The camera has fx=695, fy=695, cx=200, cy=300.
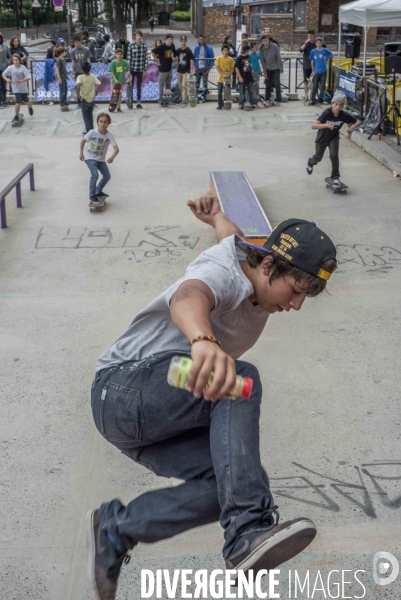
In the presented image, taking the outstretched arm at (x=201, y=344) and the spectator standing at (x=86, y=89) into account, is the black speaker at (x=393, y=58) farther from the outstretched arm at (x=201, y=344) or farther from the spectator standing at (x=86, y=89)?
the outstretched arm at (x=201, y=344)

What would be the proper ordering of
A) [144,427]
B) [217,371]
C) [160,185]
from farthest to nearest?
1. [160,185]
2. [144,427]
3. [217,371]

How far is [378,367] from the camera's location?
234 inches

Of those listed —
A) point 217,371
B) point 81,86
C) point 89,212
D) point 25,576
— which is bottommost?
point 25,576

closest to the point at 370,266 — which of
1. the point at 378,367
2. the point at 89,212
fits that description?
the point at 378,367

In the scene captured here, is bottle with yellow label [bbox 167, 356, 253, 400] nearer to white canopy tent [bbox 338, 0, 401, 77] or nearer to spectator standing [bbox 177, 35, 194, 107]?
white canopy tent [bbox 338, 0, 401, 77]

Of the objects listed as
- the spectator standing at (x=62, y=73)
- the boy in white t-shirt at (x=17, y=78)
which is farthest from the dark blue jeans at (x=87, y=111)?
the spectator standing at (x=62, y=73)

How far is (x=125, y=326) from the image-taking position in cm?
682

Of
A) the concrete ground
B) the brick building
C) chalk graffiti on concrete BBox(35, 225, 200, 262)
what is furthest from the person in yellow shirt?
the brick building

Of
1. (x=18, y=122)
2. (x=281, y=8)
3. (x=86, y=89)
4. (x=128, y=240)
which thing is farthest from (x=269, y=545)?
(x=281, y=8)

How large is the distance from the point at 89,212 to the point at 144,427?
835 cm

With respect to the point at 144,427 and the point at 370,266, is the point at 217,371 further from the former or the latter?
the point at 370,266

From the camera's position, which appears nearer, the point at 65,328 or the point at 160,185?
the point at 65,328

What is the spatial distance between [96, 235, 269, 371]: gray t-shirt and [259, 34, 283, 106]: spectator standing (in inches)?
702

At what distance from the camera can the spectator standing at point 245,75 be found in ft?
61.0
